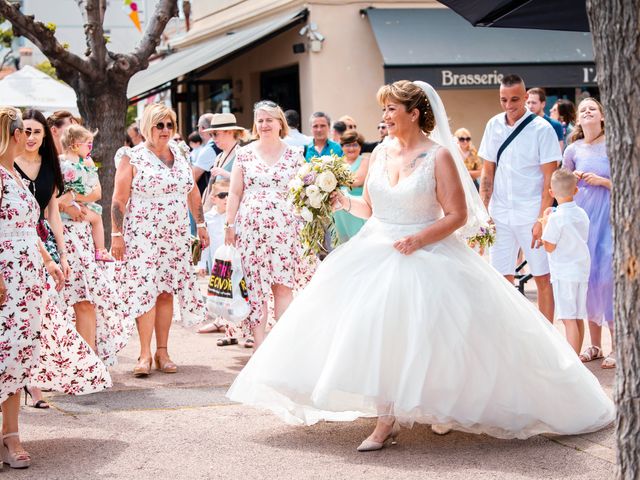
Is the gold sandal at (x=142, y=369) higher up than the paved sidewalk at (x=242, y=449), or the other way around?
the gold sandal at (x=142, y=369)

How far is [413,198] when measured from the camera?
6113mm

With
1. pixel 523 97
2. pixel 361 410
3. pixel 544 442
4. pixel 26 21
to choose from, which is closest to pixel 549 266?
pixel 523 97

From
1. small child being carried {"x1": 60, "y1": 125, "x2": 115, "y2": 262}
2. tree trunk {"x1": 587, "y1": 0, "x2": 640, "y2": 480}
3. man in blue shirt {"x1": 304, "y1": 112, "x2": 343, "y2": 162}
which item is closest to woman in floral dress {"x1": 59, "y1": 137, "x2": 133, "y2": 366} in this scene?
small child being carried {"x1": 60, "y1": 125, "x2": 115, "y2": 262}

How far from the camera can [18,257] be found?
5707 millimetres

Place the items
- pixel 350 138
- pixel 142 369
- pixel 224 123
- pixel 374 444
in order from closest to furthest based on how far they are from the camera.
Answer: pixel 374 444
pixel 142 369
pixel 224 123
pixel 350 138

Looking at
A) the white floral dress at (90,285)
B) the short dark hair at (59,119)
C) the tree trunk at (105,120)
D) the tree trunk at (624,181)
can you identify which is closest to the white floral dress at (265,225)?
the white floral dress at (90,285)

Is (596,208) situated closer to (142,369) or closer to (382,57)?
(142,369)

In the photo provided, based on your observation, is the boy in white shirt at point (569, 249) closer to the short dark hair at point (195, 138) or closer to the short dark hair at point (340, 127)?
the short dark hair at point (340, 127)

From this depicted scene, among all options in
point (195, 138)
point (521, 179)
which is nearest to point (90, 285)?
point (521, 179)

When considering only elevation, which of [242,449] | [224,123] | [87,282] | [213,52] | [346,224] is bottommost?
[242,449]

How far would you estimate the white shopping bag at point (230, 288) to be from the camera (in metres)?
8.61

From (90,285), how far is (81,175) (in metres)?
0.84

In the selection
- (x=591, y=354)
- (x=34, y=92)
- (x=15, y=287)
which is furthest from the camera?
(x=34, y=92)

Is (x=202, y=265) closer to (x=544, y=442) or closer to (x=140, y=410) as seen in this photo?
(x=140, y=410)
